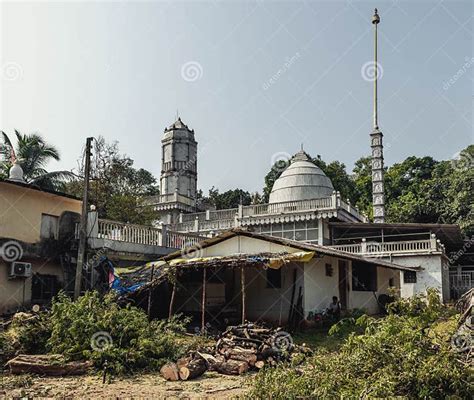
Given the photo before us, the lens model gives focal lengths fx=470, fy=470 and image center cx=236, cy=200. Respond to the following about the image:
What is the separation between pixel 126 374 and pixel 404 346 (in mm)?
5370

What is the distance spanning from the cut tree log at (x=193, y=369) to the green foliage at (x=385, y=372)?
86.1 inches

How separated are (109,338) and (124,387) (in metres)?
1.85

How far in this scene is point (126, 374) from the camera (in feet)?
30.1

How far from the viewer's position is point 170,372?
8961 millimetres

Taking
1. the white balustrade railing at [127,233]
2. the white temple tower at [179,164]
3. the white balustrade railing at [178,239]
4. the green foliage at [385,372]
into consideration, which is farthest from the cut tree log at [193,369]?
the white temple tower at [179,164]

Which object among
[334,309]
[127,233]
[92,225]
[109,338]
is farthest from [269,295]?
[109,338]

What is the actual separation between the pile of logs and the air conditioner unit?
7.05m

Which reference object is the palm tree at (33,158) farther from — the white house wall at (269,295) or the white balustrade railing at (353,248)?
the white balustrade railing at (353,248)

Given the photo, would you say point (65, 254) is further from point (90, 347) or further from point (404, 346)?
point (404, 346)

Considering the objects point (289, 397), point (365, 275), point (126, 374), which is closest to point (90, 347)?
point (126, 374)

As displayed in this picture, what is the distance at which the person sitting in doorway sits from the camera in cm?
1593

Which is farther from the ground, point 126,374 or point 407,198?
point 407,198

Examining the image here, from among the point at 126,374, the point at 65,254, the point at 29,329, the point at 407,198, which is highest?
the point at 407,198

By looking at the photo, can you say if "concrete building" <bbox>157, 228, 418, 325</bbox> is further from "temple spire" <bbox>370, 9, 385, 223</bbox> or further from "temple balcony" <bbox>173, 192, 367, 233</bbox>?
"temple spire" <bbox>370, 9, 385, 223</bbox>
